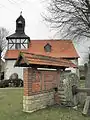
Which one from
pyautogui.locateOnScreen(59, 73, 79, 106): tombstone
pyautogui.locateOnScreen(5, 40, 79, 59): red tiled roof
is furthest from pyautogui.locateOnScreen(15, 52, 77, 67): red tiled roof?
pyautogui.locateOnScreen(5, 40, 79, 59): red tiled roof

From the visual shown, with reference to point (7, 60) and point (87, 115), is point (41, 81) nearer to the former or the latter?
point (87, 115)

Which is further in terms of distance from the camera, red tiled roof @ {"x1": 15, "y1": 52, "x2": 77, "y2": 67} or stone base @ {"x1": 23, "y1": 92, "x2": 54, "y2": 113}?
red tiled roof @ {"x1": 15, "y1": 52, "x2": 77, "y2": 67}

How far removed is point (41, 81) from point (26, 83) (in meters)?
1.14

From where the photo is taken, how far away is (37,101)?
1041 centimetres

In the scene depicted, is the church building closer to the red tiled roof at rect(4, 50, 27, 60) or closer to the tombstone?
the red tiled roof at rect(4, 50, 27, 60)

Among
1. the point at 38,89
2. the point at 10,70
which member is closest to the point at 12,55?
the point at 10,70

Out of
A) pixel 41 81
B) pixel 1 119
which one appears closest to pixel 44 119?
pixel 1 119

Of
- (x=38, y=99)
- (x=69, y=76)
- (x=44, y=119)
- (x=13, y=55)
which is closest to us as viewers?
(x=44, y=119)

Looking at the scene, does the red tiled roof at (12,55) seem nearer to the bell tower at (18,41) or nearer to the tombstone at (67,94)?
the bell tower at (18,41)

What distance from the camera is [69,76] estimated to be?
39.3 ft

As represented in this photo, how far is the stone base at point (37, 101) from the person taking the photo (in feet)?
32.3

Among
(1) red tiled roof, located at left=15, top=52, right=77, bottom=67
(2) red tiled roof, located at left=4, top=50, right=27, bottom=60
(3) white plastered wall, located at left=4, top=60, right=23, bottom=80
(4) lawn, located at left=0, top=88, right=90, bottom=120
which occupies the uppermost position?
(2) red tiled roof, located at left=4, top=50, right=27, bottom=60

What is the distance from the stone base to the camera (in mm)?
9852

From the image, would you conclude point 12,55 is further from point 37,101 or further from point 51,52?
point 37,101
